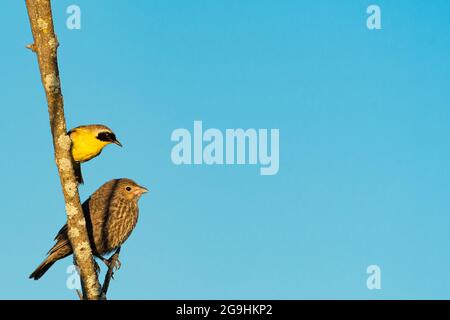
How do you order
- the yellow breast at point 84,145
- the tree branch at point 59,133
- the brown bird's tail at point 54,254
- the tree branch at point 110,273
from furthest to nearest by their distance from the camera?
the brown bird's tail at point 54,254 < the yellow breast at point 84,145 < the tree branch at point 110,273 < the tree branch at point 59,133

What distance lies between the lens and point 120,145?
331 inches

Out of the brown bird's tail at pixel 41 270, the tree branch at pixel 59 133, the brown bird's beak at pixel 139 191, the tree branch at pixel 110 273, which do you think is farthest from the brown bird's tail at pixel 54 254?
the tree branch at pixel 59 133

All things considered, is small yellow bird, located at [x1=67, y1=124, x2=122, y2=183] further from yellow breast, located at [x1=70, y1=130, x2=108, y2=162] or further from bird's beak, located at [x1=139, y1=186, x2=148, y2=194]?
bird's beak, located at [x1=139, y1=186, x2=148, y2=194]

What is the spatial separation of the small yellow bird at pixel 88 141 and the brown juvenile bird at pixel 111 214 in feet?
3.09

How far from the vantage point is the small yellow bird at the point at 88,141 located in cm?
729

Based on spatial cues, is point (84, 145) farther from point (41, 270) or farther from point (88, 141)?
point (41, 270)

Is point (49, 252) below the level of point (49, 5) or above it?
below

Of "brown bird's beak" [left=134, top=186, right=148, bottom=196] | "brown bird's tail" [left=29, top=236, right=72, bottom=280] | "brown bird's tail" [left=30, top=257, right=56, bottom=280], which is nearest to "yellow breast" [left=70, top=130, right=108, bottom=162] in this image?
"brown bird's tail" [left=29, top=236, right=72, bottom=280]

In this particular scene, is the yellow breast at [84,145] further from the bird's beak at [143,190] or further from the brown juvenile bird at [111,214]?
the bird's beak at [143,190]

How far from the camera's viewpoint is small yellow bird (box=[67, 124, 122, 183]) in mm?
7293

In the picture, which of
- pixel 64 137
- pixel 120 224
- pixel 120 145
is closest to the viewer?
pixel 64 137
